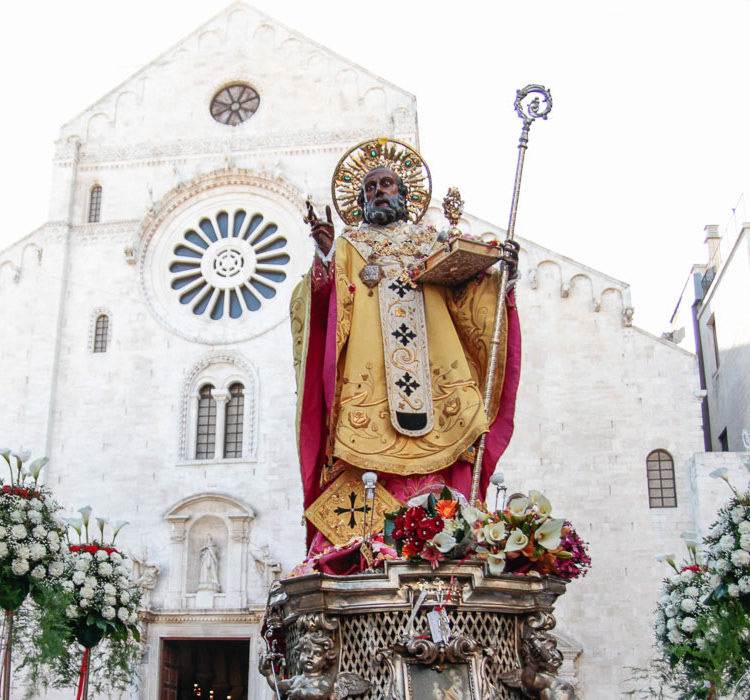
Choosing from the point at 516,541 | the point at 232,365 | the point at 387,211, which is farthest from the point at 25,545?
the point at 232,365

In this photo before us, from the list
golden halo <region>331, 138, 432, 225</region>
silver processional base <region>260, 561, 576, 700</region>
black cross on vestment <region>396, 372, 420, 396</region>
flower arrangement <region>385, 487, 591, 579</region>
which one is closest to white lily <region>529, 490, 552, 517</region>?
flower arrangement <region>385, 487, 591, 579</region>

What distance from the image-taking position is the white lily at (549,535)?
5727mm

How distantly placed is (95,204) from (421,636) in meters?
19.4

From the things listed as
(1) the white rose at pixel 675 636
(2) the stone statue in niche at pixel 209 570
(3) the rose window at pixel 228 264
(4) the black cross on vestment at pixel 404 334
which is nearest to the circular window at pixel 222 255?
(3) the rose window at pixel 228 264

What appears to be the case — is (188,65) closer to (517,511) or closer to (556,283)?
(556,283)

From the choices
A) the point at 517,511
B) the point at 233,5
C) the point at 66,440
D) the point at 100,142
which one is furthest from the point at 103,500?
the point at 517,511

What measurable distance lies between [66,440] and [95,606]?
417 inches

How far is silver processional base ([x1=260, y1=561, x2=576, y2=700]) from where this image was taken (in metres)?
5.43

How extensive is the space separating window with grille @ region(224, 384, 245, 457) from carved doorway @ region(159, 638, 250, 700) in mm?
3773

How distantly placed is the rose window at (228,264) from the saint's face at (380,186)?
13.8 metres

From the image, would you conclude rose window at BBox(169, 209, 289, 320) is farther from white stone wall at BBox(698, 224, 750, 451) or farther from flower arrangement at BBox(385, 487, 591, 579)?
flower arrangement at BBox(385, 487, 591, 579)

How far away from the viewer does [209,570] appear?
19.5 metres

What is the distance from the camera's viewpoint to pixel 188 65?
23797 mm

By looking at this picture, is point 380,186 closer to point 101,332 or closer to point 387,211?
point 387,211
